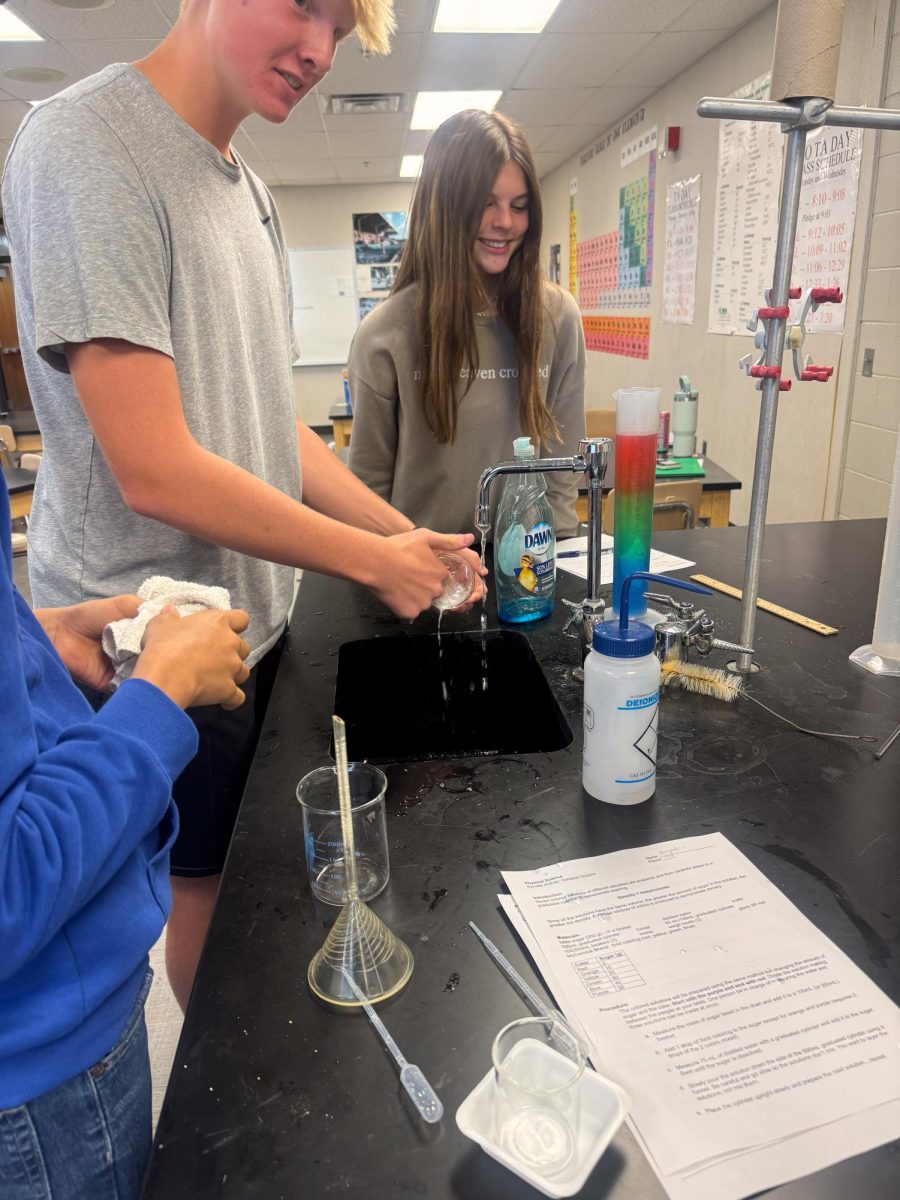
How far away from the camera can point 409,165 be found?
6.49 metres

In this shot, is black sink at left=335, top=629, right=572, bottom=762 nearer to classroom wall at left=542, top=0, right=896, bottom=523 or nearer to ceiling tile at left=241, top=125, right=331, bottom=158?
classroom wall at left=542, top=0, right=896, bottom=523

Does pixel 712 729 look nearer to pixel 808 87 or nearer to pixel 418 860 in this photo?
pixel 418 860

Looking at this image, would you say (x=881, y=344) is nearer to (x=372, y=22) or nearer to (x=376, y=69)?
(x=372, y=22)

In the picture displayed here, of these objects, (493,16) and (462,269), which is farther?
(493,16)

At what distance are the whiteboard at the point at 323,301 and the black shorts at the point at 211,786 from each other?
7075 millimetres

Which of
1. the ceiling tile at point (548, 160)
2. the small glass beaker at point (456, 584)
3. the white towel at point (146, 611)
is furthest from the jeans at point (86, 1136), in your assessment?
the ceiling tile at point (548, 160)

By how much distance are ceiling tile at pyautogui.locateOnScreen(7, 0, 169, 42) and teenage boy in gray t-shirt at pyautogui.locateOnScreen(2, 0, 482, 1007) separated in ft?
8.90

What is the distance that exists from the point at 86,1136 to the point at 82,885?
250 mm

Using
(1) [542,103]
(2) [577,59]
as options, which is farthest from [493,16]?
(1) [542,103]

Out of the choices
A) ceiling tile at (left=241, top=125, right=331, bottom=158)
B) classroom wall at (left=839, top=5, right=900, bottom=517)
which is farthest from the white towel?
ceiling tile at (left=241, top=125, right=331, bottom=158)

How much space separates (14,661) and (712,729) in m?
0.73

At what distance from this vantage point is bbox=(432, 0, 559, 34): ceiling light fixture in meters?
3.25

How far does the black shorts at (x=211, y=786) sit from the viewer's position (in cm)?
105

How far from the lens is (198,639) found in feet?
2.19
